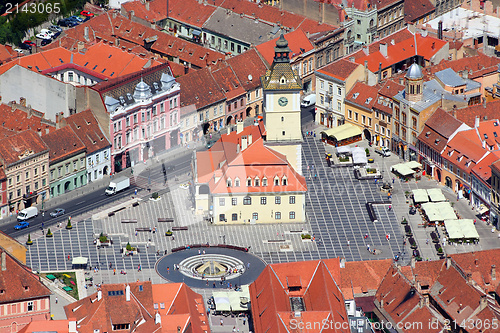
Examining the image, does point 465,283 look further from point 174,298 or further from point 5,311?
point 5,311

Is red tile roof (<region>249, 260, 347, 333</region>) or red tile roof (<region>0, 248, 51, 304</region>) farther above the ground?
red tile roof (<region>0, 248, 51, 304</region>)

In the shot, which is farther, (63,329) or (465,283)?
(465,283)

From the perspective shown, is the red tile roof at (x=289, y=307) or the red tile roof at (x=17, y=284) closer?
the red tile roof at (x=289, y=307)

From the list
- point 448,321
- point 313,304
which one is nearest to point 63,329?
point 313,304

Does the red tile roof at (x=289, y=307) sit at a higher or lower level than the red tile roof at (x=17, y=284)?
lower

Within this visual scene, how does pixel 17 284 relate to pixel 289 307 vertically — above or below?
above

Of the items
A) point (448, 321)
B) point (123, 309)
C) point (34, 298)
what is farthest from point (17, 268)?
point (448, 321)

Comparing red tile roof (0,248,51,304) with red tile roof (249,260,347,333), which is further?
red tile roof (0,248,51,304)
